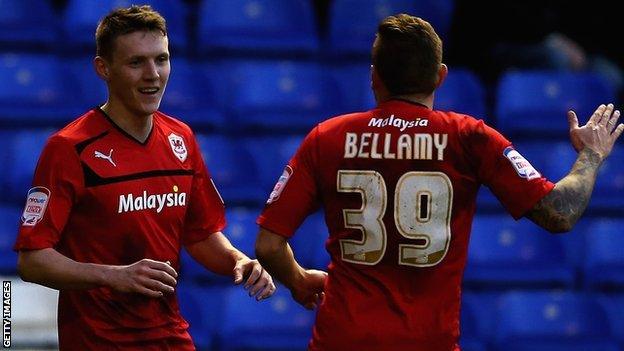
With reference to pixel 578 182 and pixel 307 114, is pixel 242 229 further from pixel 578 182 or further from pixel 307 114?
pixel 578 182

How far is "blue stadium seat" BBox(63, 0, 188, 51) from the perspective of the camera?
327 inches

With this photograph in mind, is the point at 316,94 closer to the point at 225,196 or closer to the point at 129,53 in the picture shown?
the point at 225,196

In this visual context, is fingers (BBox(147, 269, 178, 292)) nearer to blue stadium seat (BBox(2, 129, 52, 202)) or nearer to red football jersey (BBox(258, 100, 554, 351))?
red football jersey (BBox(258, 100, 554, 351))

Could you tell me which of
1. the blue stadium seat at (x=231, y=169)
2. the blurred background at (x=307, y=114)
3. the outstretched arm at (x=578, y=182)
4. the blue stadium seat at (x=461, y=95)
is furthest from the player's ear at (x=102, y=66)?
the blue stadium seat at (x=461, y=95)

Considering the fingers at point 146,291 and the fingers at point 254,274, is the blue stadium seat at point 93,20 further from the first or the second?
the fingers at point 146,291

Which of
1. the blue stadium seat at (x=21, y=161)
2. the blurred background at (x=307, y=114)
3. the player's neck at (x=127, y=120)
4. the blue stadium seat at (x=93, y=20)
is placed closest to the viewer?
the player's neck at (x=127, y=120)

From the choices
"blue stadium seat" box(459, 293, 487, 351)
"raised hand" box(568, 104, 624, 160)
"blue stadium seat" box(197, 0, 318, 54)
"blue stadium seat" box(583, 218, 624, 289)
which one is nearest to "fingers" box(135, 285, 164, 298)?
"raised hand" box(568, 104, 624, 160)

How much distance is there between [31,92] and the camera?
8.02 metres

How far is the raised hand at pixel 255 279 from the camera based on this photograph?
14.9 ft

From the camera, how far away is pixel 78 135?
4.46 metres

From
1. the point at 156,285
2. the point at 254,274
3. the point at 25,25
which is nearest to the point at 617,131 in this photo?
the point at 254,274

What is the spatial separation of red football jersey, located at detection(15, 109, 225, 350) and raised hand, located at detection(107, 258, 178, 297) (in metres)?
0.21

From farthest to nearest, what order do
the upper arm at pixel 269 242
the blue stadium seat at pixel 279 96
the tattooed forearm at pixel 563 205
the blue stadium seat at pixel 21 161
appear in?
1. the blue stadium seat at pixel 279 96
2. the blue stadium seat at pixel 21 161
3. the upper arm at pixel 269 242
4. the tattooed forearm at pixel 563 205

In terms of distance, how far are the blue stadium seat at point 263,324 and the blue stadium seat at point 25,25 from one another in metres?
2.20
